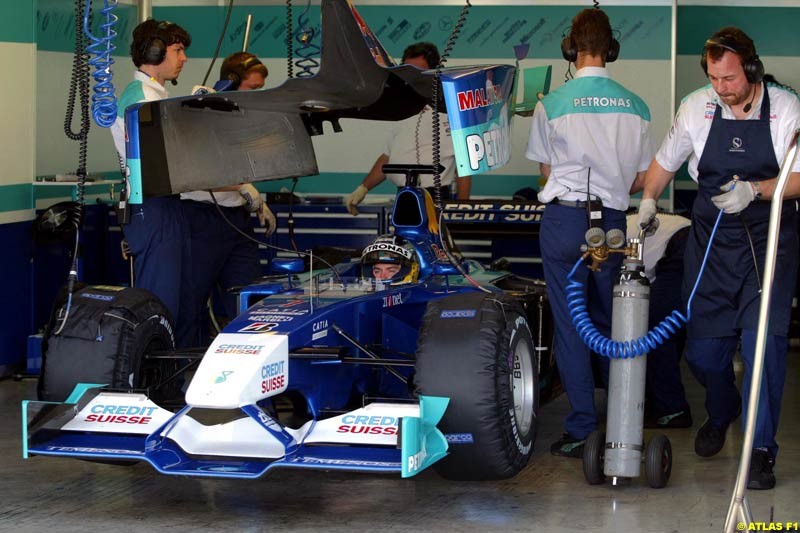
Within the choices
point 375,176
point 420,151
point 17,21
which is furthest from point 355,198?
point 17,21

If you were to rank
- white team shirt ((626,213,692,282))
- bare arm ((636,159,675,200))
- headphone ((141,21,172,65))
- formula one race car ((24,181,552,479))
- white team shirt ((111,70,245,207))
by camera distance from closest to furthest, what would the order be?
formula one race car ((24,181,552,479)) < bare arm ((636,159,675,200)) < white team shirt ((111,70,245,207)) < headphone ((141,21,172,65)) < white team shirt ((626,213,692,282))

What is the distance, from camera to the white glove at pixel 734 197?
5.26 metres

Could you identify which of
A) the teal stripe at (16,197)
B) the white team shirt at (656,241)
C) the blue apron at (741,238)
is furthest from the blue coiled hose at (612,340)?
the teal stripe at (16,197)

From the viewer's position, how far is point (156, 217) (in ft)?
21.5

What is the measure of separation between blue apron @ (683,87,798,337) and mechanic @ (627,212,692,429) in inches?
40.9

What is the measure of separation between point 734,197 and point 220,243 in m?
2.95

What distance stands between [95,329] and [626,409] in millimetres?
2192

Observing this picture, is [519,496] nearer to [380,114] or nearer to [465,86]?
[465,86]

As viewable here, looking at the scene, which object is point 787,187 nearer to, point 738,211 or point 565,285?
point 738,211

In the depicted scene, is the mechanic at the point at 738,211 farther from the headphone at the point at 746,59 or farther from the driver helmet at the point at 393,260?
the driver helmet at the point at 393,260

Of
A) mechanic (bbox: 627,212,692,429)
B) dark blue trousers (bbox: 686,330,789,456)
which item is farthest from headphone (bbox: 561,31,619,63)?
dark blue trousers (bbox: 686,330,789,456)

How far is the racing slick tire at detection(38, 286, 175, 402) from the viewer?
5465 millimetres

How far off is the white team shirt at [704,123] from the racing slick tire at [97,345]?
2381 mm

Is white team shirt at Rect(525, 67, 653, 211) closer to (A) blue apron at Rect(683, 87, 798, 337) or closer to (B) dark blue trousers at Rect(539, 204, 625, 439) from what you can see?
(B) dark blue trousers at Rect(539, 204, 625, 439)
